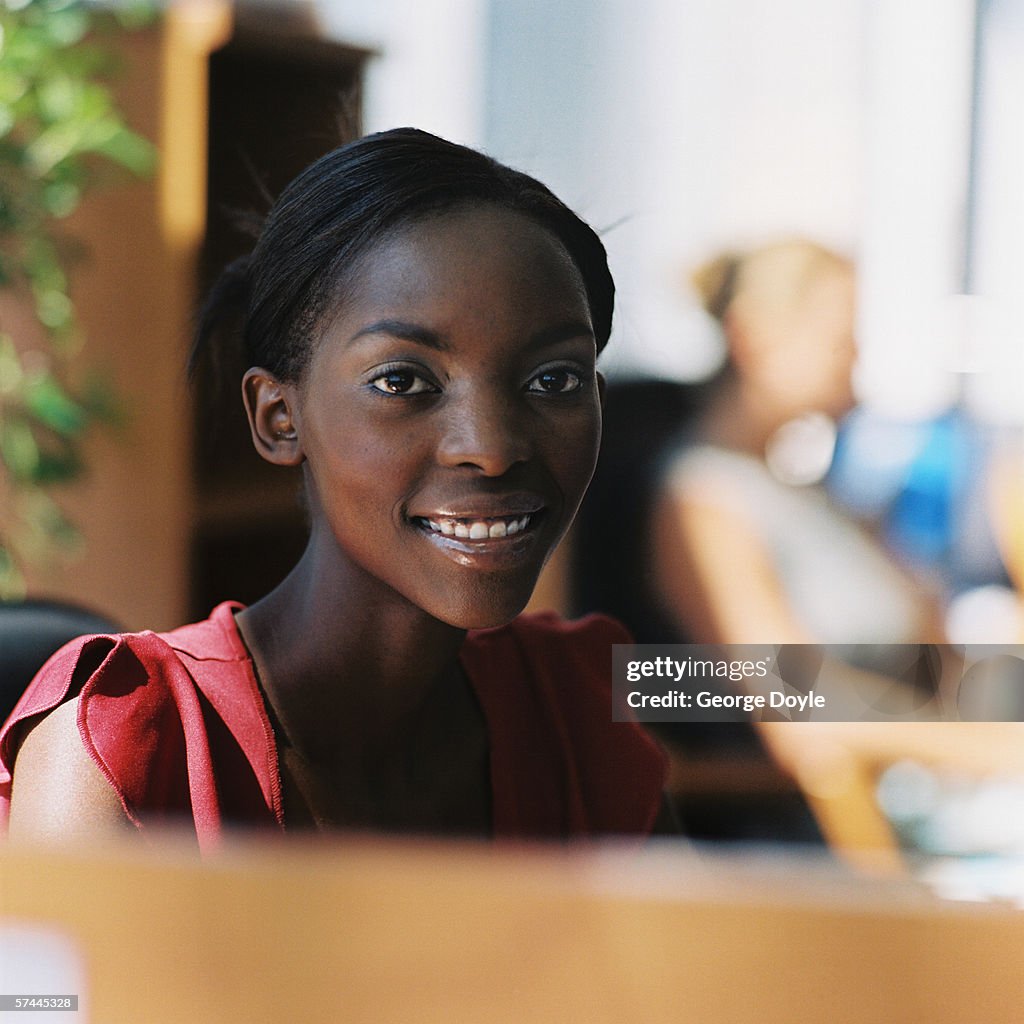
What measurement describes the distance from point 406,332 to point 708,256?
20 centimetres

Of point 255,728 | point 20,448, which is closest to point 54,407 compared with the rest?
point 20,448

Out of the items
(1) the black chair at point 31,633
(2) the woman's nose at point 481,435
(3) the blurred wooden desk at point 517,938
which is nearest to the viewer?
(3) the blurred wooden desk at point 517,938

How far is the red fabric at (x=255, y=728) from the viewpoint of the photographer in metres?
0.73

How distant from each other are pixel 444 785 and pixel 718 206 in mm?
403

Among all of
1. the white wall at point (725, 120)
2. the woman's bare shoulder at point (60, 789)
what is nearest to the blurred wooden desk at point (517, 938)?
the woman's bare shoulder at point (60, 789)

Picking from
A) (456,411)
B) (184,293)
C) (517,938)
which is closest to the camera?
(517,938)

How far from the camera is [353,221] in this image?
0.73 m

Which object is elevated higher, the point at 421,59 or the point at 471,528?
the point at 421,59

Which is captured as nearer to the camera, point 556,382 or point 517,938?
point 517,938

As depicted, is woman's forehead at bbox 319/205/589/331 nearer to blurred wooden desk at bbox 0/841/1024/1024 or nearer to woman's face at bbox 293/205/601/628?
woman's face at bbox 293/205/601/628

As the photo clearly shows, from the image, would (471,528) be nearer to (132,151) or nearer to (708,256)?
(708,256)

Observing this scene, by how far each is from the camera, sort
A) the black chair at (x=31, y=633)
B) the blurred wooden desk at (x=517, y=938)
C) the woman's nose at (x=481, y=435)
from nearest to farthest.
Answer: the blurred wooden desk at (x=517, y=938)
the woman's nose at (x=481, y=435)
the black chair at (x=31, y=633)

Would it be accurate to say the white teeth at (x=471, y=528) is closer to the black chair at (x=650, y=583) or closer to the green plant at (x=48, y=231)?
the black chair at (x=650, y=583)

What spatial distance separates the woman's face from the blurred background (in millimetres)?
38
